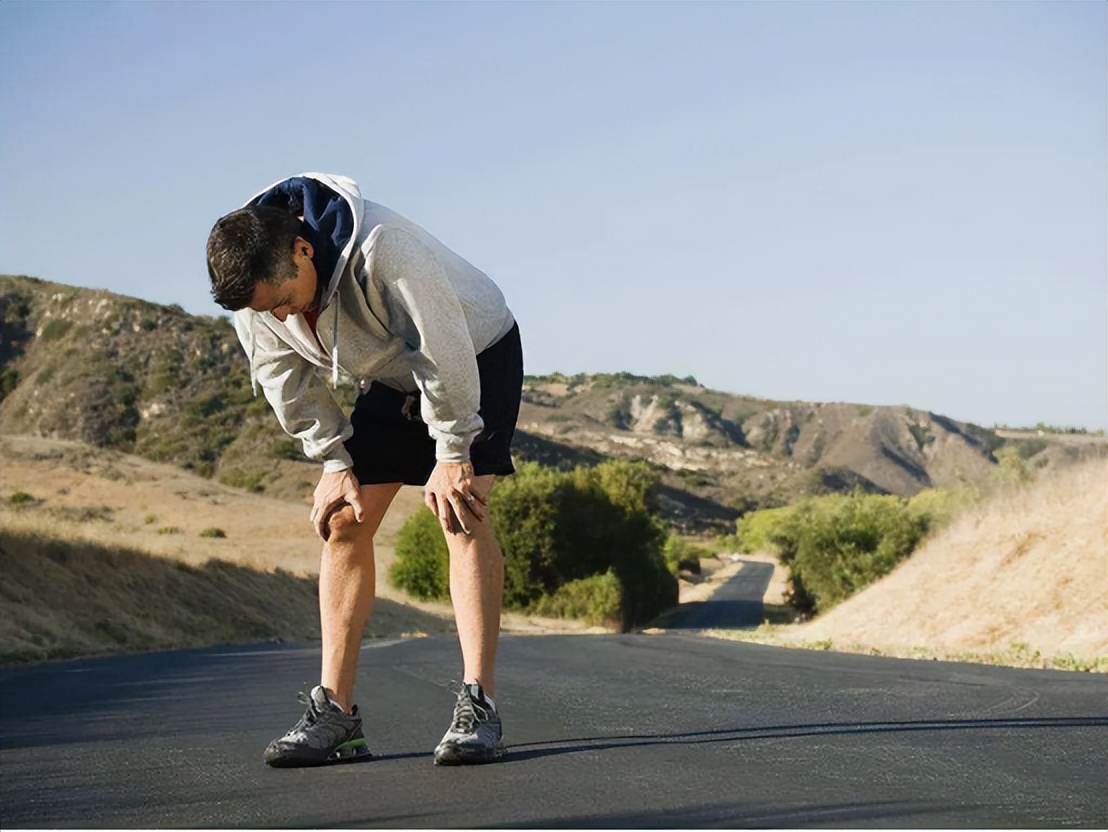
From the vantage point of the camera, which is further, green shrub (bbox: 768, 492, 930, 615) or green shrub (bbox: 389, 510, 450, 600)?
green shrub (bbox: 389, 510, 450, 600)

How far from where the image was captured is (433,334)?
13.9ft

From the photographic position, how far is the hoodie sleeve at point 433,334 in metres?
4.22

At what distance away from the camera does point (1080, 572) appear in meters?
19.1

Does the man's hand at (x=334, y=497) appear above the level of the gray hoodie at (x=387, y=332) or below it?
below

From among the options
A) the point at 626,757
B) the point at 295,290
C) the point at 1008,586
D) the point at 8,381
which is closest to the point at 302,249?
the point at 295,290

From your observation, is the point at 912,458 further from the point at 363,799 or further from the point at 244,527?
the point at 363,799

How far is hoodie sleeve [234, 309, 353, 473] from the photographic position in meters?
4.68

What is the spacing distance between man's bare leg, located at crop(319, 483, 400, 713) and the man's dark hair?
3.30 ft

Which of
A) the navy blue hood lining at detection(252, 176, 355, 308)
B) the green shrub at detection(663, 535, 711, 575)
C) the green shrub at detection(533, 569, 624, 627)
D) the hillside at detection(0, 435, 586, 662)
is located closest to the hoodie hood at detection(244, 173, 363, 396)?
the navy blue hood lining at detection(252, 176, 355, 308)

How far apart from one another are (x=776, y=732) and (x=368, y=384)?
189cm

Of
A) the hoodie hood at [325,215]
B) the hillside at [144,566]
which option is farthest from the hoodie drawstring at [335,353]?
the hillside at [144,566]

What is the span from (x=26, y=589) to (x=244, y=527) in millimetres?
33862

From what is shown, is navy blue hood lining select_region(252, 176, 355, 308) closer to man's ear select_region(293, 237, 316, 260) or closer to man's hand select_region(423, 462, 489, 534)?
man's ear select_region(293, 237, 316, 260)

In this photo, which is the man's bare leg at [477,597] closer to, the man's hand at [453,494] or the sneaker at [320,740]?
the man's hand at [453,494]
